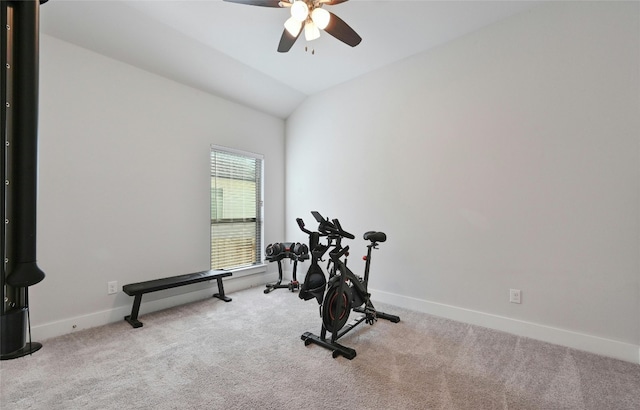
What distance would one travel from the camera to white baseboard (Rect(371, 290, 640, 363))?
2360 mm

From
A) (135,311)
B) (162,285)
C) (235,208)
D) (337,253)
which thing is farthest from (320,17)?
(135,311)

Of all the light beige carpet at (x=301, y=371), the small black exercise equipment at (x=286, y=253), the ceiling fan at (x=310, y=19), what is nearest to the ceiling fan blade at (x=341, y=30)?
the ceiling fan at (x=310, y=19)

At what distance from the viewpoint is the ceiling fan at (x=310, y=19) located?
2.20 m

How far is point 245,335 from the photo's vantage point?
2771mm

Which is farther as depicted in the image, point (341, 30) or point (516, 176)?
point (516, 176)

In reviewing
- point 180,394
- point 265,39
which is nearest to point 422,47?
point 265,39

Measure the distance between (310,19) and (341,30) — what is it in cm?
28

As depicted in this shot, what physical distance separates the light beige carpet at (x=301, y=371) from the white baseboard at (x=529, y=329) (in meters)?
0.09

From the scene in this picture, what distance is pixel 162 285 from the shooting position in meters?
3.13

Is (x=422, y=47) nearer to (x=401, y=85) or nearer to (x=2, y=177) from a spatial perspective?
(x=401, y=85)

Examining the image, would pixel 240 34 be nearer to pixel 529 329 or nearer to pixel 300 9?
pixel 300 9

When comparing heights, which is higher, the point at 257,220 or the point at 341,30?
the point at 341,30

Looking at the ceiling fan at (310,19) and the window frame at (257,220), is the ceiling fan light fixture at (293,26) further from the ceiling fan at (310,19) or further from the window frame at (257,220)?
the window frame at (257,220)

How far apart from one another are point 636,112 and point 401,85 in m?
2.14
